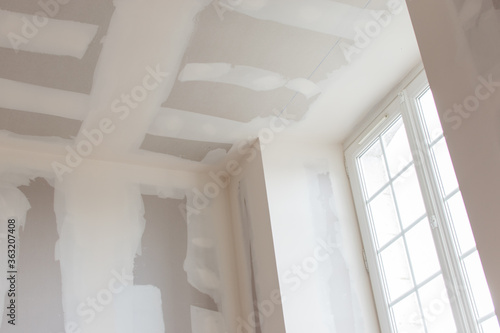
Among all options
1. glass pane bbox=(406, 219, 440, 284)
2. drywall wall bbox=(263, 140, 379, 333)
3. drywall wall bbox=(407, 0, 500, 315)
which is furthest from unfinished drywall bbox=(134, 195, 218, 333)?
drywall wall bbox=(407, 0, 500, 315)

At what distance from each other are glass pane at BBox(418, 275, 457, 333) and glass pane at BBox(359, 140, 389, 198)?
75cm

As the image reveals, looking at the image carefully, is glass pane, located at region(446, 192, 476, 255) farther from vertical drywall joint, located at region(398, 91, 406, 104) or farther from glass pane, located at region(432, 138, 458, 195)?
vertical drywall joint, located at region(398, 91, 406, 104)

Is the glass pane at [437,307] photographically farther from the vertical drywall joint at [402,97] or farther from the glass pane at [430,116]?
the vertical drywall joint at [402,97]

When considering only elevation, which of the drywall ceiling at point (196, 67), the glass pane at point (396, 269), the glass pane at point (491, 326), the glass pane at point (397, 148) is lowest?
the glass pane at point (491, 326)

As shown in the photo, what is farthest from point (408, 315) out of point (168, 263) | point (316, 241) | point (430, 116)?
point (168, 263)

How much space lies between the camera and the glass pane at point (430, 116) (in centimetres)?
328

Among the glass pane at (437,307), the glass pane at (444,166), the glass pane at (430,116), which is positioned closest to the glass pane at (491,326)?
the glass pane at (437,307)

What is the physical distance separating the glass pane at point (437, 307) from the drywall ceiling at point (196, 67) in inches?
48.4

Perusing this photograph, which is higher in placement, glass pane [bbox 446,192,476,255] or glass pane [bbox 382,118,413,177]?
glass pane [bbox 382,118,413,177]

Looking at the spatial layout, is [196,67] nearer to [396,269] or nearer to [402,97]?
[402,97]

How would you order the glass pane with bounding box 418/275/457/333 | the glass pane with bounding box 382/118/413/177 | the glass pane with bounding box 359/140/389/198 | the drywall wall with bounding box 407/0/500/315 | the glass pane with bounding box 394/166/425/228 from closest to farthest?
the drywall wall with bounding box 407/0/500/315 < the glass pane with bounding box 418/275/457/333 < the glass pane with bounding box 394/166/425/228 < the glass pane with bounding box 382/118/413/177 < the glass pane with bounding box 359/140/389/198

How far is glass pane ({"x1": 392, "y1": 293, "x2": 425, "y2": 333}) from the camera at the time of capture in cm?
331

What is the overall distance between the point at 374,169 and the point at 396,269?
2.20 feet

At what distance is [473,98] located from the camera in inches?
87.0
